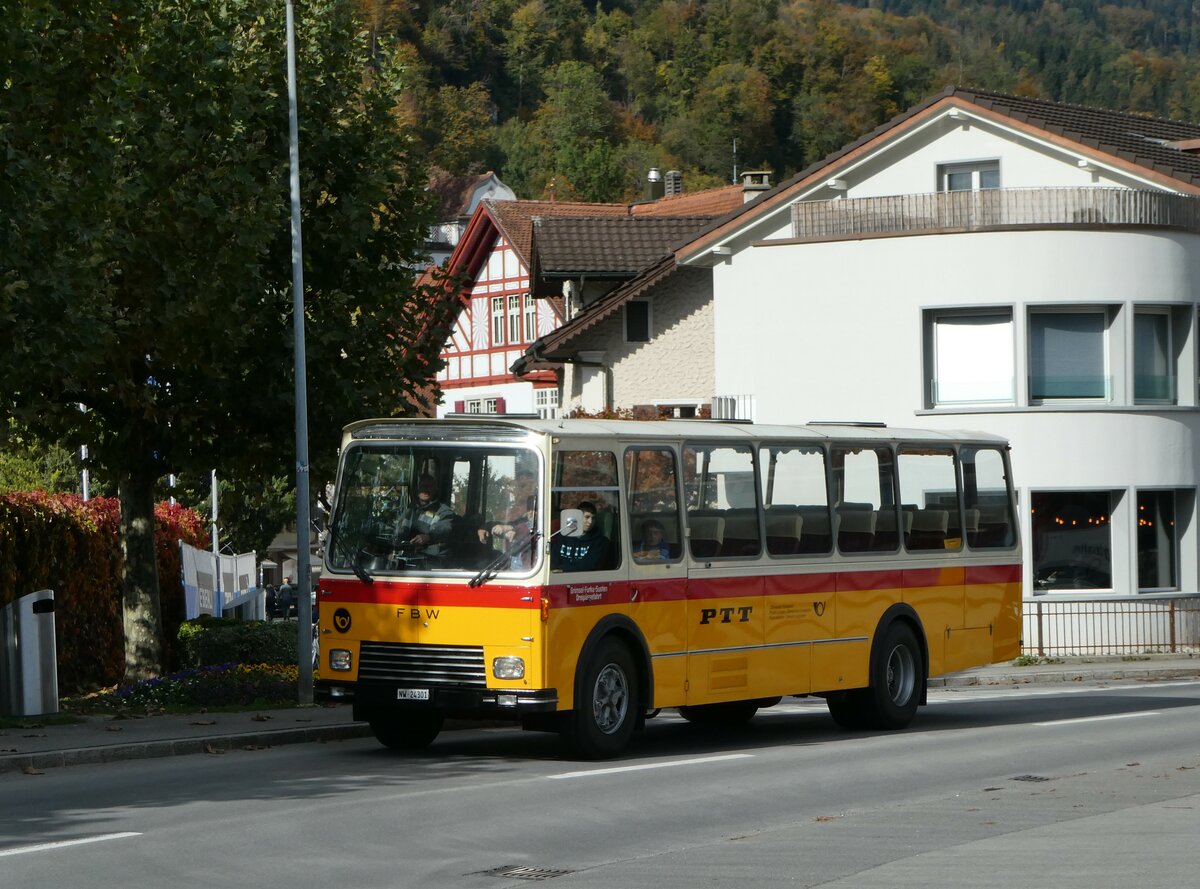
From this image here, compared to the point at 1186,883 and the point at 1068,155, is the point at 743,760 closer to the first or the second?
the point at 1186,883

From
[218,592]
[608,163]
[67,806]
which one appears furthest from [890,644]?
[608,163]

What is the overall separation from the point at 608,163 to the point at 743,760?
406 ft

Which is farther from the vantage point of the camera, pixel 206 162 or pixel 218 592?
pixel 218 592

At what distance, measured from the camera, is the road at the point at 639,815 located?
984cm

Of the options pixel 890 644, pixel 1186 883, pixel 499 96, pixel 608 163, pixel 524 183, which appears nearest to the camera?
pixel 1186 883

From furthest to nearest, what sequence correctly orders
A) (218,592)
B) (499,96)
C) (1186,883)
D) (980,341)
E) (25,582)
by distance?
(499,96) < (218,592) < (980,341) < (25,582) < (1186,883)

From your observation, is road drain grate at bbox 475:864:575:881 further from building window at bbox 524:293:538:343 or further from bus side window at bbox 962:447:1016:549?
building window at bbox 524:293:538:343

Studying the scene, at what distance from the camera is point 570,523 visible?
49.0 ft

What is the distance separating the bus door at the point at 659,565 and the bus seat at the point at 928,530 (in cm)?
372

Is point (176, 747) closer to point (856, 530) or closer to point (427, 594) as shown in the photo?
point (427, 594)

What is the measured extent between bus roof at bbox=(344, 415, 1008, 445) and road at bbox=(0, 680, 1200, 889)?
2.63 metres

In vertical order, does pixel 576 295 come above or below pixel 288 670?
above

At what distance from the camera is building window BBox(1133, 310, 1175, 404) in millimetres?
33500

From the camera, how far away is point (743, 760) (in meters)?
15.7
